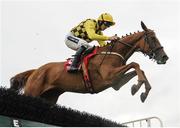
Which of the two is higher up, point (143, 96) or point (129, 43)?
point (129, 43)

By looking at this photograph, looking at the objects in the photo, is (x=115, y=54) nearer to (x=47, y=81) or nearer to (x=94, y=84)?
(x=94, y=84)

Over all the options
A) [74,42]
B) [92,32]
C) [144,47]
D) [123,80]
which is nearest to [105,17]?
[92,32]

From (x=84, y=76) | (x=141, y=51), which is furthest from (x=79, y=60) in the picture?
(x=141, y=51)

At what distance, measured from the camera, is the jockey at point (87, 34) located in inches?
480

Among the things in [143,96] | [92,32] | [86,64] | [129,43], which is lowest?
[143,96]

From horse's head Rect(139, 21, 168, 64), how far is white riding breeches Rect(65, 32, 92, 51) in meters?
1.18

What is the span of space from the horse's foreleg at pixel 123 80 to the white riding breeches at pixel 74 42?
1.03m

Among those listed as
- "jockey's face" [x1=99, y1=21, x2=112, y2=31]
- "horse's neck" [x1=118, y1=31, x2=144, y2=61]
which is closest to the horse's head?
"horse's neck" [x1=118, y1=31, x2=144, y2=61]

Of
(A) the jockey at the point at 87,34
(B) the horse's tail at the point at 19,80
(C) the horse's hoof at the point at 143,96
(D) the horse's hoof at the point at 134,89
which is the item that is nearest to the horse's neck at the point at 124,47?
(A) the jockey at the point at 87,34

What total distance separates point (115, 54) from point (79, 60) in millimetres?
813

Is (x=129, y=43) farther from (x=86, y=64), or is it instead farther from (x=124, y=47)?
(x=86, y=64)

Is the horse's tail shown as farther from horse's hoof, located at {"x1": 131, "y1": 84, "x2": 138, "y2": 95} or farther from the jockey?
horse's hoof, located at {"x1": 131, "y1": 84, "x2": 138, "y2": 95}

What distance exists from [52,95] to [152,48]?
250 centimetres

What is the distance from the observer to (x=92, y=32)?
1216 cm
